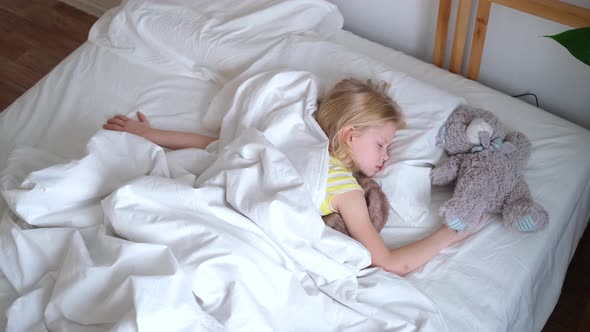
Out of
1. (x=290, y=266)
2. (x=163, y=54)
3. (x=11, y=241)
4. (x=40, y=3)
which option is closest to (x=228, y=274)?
(x=290, y=266)

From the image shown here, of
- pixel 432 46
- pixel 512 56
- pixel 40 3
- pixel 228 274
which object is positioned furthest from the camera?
pixel 40 3

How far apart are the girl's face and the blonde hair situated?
0.01 meters

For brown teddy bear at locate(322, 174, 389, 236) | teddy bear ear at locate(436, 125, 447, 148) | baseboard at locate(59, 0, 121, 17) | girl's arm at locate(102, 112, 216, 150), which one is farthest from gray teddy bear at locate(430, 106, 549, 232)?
baseboard at locate(59, 0, 121, 17)

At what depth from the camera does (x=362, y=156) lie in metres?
1.32

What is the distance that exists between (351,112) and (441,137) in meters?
0.23

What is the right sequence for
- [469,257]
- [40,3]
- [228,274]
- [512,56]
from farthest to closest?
[40,3]
[512,56]
[469,257]
[228,274]

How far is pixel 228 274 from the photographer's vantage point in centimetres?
108

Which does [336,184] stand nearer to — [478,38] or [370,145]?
[370,145]

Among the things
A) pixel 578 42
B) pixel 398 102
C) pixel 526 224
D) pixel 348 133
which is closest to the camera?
pixel 578 42

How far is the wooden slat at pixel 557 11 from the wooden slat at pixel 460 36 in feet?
0.40

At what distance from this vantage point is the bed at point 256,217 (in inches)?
42.3

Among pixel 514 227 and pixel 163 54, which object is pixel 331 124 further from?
pixel 163 54

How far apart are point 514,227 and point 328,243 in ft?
1.36

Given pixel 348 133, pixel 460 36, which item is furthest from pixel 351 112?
pixel 460 36
